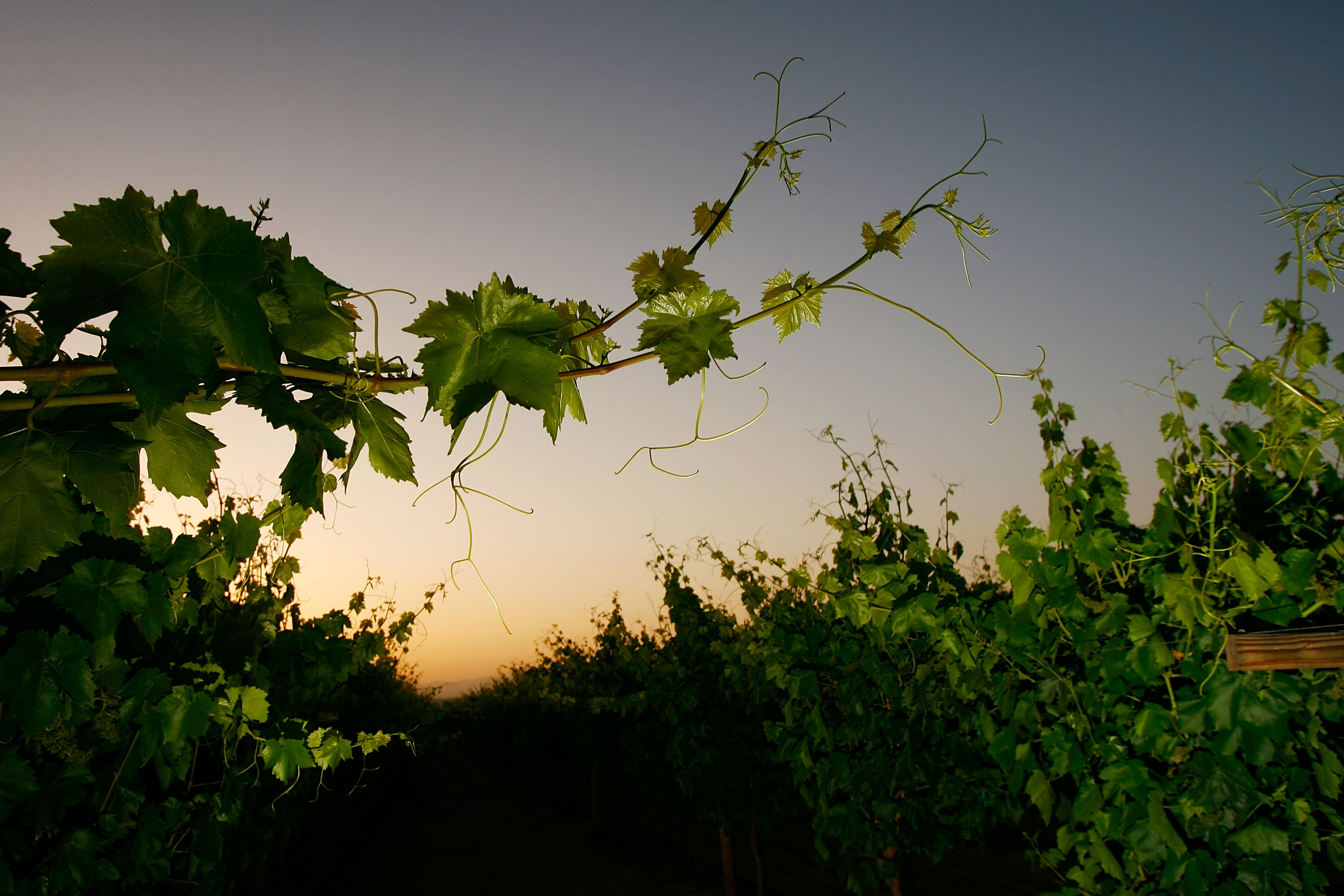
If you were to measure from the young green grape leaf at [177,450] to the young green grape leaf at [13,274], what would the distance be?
201 mm

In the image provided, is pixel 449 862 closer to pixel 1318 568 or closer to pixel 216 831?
pixel 216 831

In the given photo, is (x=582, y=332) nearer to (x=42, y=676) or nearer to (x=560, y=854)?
(x=42, y=676)

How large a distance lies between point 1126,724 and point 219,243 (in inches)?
116

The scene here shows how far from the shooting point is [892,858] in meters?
4.33

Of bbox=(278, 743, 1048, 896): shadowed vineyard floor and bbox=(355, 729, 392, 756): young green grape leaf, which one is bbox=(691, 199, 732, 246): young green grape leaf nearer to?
bbox=(355, 729, 392, 756): young green grape leaf

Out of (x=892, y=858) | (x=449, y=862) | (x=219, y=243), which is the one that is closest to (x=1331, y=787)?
(x=892, y=858)

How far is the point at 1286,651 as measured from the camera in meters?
1.74

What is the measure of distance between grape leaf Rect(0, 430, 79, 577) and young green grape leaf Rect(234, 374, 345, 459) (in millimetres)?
222

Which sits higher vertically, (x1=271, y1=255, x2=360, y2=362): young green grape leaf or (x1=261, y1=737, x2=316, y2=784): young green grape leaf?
(x1=271, y1=255, x2=360, y2=362): young green grape leaf

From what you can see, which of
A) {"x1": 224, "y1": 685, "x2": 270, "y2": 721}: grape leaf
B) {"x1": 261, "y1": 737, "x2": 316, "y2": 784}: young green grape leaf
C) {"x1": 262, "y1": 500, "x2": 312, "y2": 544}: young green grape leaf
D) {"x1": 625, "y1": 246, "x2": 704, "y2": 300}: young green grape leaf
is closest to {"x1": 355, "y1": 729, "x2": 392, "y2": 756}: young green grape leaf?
{"x1": 261, "y1": 737, "x2": 316, "y2": 784}: young green grape leaf

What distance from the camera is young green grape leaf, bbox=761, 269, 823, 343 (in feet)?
2.67

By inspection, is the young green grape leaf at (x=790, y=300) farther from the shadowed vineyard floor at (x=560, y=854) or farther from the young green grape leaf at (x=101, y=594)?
the shadowed vineyard floor at (x=560, y=854)

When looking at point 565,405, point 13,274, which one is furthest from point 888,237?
point 13,274

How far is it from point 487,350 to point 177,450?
47 centimetres
